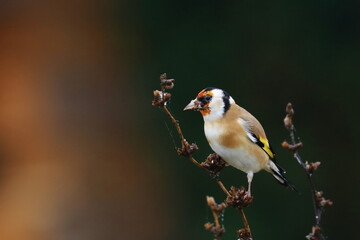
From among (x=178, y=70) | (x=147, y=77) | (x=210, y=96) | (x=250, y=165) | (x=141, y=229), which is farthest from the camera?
(x=141, y=229)

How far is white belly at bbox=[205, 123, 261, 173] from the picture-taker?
9.33 feet

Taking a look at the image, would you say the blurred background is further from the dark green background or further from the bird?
the bird

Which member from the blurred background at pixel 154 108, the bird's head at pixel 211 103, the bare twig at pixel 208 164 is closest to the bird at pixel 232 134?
the bird's head at pixel 211 103

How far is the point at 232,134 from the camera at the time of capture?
299 centimetres

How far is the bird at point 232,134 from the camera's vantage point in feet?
9.36

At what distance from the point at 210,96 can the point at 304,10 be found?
3.64m

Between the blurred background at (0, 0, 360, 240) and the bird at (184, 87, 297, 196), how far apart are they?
2937mm

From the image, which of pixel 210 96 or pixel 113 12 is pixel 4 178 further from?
pixel 210 96

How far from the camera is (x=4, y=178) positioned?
21.9 ft

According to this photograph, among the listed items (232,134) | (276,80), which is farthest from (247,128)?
(276,80)

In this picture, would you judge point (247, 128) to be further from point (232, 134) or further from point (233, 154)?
point (233, 154)

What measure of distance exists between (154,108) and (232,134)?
141 inches

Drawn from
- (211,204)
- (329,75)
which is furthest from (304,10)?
(211,204)

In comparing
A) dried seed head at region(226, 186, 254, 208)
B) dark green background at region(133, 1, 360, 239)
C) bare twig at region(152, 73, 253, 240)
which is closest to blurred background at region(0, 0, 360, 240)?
dark green background at region(133, 1, 360, 239)
